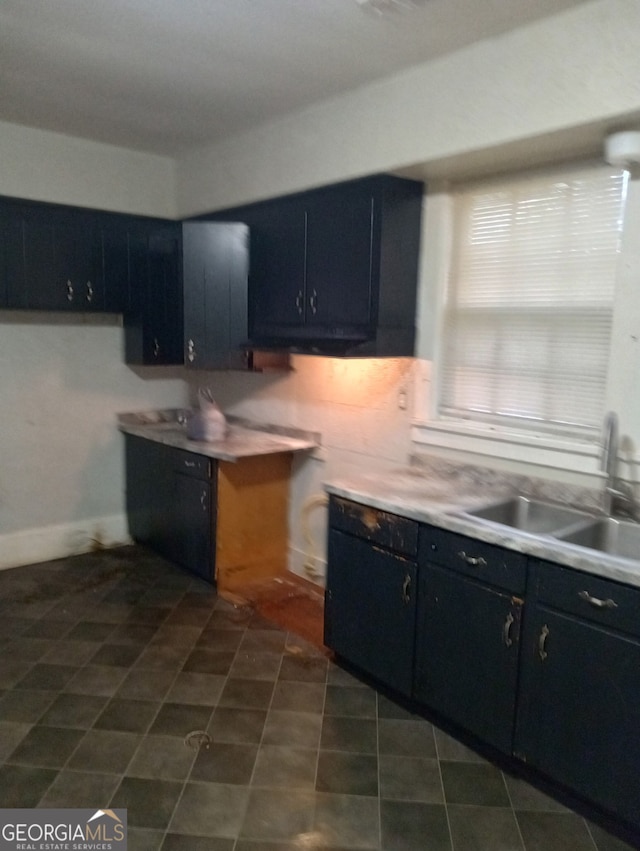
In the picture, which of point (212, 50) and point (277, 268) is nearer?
point (212, 50)

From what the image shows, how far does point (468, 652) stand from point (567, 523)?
693mm

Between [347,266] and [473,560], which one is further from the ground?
[347,266]

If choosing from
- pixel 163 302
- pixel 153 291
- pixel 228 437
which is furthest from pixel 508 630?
pixel 153 291

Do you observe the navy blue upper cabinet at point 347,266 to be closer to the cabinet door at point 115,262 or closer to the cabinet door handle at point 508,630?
the cabinet door at point 115,262

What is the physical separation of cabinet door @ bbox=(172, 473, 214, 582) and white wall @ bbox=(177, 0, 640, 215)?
182 cm

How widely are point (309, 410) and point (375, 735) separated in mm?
2003

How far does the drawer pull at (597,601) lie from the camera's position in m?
1.96

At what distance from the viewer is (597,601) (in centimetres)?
199

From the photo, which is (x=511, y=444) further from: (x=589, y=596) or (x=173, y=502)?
(x=173, y=502)

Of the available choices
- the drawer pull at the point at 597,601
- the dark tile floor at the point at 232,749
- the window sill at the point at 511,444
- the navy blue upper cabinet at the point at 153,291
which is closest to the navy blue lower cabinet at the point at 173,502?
the dark tile floor at the point at 232,749

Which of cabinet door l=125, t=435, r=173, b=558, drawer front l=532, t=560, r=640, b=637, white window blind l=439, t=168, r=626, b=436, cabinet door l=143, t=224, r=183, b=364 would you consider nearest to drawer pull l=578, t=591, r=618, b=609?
drawer front l=532, t=560, r=640, b=637

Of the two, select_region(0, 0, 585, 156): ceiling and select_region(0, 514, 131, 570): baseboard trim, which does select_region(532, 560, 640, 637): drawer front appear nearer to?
select_region(0, 0, 585, 156): ceiling

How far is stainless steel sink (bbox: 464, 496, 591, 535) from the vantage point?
262 cm
